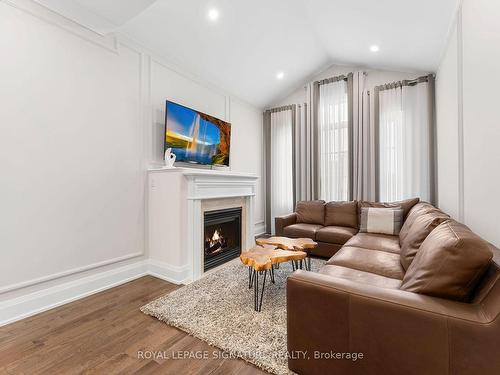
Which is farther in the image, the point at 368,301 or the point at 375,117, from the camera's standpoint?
the point at 375,117

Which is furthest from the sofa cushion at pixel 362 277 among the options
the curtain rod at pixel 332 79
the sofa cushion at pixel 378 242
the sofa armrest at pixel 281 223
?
the curtain rod at pixel 332 79

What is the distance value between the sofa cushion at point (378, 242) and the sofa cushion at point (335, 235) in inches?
12.0

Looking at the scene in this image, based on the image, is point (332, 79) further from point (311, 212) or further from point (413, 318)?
point (413, 318)

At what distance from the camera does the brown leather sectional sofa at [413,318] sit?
3.05ft

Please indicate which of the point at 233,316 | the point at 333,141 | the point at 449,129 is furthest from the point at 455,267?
the point at 333,141

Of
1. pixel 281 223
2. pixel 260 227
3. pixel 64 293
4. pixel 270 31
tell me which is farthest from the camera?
pixel 260 227

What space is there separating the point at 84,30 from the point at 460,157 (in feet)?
12.5

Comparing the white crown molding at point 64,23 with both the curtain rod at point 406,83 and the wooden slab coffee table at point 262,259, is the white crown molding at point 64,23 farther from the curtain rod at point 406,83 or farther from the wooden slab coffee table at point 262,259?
the curtain rod at point 406,83

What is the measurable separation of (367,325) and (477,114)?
171cm

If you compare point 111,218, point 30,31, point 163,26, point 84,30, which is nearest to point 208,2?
point 163,26

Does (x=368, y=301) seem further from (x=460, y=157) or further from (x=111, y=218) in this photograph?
(x=111, y=218)

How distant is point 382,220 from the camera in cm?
317

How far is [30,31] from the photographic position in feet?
6.59

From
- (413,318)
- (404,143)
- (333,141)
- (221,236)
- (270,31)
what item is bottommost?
(221,236)
